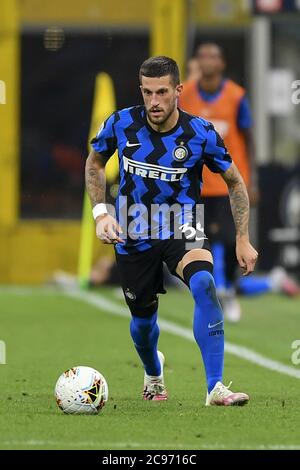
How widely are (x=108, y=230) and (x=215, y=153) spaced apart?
83 cm

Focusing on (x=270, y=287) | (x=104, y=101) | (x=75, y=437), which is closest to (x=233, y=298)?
(x=270, y=287)

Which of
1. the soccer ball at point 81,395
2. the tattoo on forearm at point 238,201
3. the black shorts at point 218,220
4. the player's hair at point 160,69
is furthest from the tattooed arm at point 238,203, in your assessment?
the black shorts at point 218,220

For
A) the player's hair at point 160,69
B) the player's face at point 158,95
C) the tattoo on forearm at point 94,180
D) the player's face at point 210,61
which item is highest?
the player's face at point 210,61

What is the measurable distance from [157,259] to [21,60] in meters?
10.4

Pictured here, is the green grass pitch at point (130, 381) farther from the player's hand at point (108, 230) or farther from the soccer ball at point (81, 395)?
the player's hand at point (108, 230)

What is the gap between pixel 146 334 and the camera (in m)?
8.38

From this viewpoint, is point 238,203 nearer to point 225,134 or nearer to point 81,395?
point 81,395

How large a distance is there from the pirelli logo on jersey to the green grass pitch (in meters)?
1.32

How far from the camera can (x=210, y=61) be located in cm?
1306

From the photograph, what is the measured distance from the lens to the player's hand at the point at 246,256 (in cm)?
808

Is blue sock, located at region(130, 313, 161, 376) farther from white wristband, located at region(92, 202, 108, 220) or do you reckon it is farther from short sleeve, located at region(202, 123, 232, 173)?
short sleeve, located at region(202, 123, 232, 173)

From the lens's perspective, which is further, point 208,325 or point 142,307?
point 142,307

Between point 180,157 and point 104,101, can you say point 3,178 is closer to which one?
point 104,101

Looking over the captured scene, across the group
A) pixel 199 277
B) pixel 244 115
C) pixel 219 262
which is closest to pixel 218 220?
pixel 219 262
